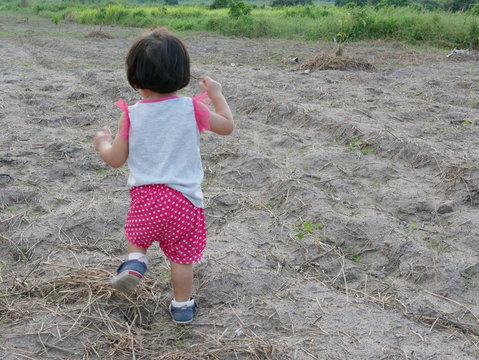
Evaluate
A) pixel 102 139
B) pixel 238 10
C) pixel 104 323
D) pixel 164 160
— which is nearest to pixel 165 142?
pixel 164 160

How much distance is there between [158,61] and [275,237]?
155 centimetres

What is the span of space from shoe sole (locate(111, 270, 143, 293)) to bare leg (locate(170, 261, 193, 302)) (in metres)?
0.19

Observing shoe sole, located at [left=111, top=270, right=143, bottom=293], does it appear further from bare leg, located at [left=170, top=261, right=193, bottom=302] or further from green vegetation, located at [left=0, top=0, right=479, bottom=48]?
green vegetation, located at [left=0, top=0, right=479, bottom=48]

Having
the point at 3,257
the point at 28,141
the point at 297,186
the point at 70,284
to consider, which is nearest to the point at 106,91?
the point at 28,141

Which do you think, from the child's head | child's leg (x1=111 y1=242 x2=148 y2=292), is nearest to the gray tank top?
the child's head

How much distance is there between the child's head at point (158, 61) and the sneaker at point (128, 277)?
0.75 m

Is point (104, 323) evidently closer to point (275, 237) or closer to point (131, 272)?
point (131, 272)

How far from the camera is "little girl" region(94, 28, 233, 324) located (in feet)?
7.66

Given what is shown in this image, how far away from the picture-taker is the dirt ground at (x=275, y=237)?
2.40m

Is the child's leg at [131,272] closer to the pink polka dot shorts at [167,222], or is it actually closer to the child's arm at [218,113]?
the pink polka dot shorts at [167,222]

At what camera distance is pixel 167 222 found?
2367mm

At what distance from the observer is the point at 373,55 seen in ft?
40.3

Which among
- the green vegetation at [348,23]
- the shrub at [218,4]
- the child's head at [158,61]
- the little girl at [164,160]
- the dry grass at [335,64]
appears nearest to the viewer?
the child's head at [158,61]

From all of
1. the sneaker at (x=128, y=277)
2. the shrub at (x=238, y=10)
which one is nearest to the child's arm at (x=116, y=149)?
the sneaker at (x=128, y=277)
